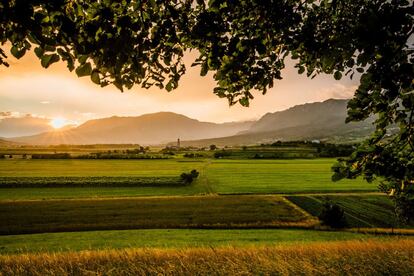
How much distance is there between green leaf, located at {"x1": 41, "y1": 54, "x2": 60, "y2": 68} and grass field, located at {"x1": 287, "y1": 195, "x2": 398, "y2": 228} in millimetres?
42764

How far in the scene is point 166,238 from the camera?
105 ft

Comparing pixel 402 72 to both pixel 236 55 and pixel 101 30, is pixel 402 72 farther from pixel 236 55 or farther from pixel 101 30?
pixel 101 30

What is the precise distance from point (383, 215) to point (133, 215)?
33.0 metres

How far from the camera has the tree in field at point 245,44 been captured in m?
4.67

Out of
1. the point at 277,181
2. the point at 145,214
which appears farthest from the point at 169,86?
the point at 277,181

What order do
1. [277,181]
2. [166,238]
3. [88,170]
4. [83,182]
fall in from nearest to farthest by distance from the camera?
[166,238], [83,182], [277,181], [88,170]

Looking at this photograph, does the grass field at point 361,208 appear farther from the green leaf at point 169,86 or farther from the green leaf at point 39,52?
the green leaf at point 39,52

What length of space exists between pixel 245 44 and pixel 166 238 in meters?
28.6

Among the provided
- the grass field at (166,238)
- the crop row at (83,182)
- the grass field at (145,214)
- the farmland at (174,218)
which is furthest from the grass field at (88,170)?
the grass field at (166,238)

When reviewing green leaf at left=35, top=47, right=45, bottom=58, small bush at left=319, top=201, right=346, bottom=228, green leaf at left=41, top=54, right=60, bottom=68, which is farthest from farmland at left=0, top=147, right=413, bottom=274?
green leaf at left=35, top=47, right=45, bottom=58

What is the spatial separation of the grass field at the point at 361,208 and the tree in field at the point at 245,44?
1486 inches

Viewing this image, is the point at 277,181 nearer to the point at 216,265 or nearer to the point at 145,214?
the point at 145,214

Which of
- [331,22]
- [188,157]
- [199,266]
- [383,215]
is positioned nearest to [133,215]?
[383,215]

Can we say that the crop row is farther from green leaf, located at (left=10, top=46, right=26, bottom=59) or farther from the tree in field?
green leaf, located at (left=10, top=46, right=26, bottom=59)
